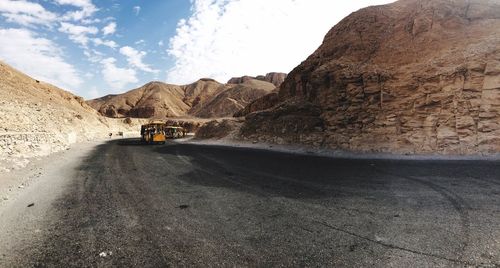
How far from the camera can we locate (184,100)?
153 m

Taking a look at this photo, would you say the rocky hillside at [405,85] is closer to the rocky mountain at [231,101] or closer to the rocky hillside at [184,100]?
the rocky mountain at [231,101]

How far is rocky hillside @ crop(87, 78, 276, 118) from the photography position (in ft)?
356

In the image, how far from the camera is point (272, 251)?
17.7 ft

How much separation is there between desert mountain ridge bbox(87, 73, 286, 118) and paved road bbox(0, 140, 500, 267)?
88.1 m

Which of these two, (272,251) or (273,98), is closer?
(272,251)

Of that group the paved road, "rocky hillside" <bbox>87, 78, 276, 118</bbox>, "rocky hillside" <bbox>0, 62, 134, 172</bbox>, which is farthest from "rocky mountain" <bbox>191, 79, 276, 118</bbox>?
the paved road

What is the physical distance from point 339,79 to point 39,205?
25170 mm

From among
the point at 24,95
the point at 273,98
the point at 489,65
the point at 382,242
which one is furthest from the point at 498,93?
the point at 24,95

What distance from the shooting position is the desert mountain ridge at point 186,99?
4274 inches

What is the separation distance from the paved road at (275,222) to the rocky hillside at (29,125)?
1026 cm

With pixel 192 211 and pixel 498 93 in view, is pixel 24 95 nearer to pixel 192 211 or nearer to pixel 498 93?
pixel 192 211

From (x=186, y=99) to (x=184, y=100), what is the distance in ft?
4.01

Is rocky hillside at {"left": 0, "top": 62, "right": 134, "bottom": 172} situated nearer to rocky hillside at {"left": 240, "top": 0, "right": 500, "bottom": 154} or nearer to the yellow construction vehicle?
the yellow construction vehicle

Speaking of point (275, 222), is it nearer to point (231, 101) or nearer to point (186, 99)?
point (231, 101)
